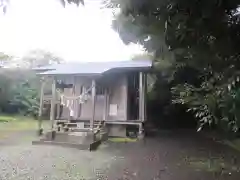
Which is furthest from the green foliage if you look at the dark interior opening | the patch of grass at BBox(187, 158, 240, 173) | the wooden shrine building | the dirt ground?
the patch of grass at BBox(187, 158, 240, 173)

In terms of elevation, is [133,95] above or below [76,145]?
above

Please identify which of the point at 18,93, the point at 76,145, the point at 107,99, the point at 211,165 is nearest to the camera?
the point at 211,165

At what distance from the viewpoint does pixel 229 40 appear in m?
4.12

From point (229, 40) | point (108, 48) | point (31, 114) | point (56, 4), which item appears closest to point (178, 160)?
point (229, 40)

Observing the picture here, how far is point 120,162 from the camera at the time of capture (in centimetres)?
650

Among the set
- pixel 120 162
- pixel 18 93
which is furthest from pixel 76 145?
pixel 18 93

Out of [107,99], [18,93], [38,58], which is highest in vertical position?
[38,58]

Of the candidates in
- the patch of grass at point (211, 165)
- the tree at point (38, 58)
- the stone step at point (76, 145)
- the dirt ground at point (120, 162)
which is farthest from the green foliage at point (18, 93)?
the patch of grass at point (211, 165)

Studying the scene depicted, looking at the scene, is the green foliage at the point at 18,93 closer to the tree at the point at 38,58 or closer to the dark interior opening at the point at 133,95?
the tree at the point at 38,58

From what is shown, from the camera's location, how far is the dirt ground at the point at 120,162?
5.34m

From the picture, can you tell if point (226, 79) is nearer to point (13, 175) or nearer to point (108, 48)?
point (13, 175)

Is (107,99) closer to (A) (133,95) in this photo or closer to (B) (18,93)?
(A) (133,95)

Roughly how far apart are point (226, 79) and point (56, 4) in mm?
2335

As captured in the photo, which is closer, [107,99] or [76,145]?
[76,145]
